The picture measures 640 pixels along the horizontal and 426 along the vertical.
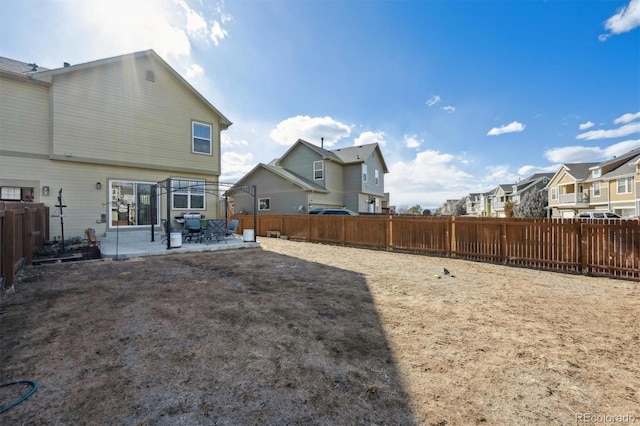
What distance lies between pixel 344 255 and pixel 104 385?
820cm

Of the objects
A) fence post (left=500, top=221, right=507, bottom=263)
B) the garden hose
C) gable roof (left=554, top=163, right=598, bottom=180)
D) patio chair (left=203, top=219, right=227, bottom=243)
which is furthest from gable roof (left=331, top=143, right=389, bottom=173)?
gable roof (left=554, top=163, right=598, bottom=180)

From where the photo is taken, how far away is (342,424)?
198 cm

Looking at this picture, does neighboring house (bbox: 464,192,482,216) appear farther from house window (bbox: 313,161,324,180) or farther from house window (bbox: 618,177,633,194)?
house window (bbox: 313,161,324,180)

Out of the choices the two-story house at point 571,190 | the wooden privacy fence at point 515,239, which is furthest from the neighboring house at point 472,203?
the wooden privacy fence at point 515,239

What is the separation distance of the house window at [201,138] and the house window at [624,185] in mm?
36348

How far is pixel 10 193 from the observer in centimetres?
881

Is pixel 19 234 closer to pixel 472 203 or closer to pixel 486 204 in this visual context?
pixel 486 204

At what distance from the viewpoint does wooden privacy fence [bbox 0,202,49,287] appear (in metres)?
4.80

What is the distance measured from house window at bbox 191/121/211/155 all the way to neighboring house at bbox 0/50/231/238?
0.15ft

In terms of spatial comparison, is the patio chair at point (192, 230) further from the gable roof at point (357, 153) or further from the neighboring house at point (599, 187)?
the neighboring house at point (599, 187)

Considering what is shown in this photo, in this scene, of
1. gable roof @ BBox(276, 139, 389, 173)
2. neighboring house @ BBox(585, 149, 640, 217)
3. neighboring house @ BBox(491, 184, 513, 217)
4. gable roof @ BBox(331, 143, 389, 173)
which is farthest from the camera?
neighboring house @ BBox(491, 184, 513, 217)

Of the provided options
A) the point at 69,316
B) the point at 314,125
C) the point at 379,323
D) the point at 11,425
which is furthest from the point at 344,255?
the point at 314,125

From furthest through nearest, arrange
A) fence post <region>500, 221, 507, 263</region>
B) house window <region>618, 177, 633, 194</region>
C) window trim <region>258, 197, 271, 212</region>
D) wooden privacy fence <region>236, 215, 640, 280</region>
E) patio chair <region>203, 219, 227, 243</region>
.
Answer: house window <region>618, 177, 633, 194</region>
window trim <region>258, 197, 271, 212</region>
patio chair <region>203, 219, 227, 243</region>
fence post <region>500, 221, 507, 263</region>
wooden privacy fence <region>236, 215, 640, 280</region>

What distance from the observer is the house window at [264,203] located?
71.8ft
